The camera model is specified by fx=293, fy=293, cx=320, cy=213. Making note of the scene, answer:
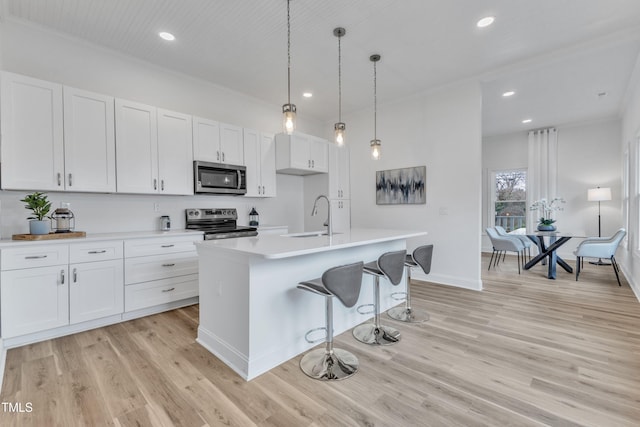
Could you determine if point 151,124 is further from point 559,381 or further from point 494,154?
point 494,154

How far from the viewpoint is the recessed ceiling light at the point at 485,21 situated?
2.84 meters

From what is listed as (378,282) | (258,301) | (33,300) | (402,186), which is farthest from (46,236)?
(402,186)

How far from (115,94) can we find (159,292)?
7.78ft

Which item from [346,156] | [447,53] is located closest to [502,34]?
[447,53]

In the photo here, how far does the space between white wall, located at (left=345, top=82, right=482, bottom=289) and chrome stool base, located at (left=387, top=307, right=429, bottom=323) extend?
1.47m

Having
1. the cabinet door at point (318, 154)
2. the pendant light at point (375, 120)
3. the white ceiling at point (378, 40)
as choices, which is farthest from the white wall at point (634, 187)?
the cabinet door at point (318, 154)

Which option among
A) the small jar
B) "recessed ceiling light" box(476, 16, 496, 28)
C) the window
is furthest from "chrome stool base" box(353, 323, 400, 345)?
the window

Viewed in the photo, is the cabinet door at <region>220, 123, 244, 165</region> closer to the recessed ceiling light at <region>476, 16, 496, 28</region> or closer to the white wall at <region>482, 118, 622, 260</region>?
the recessed ceiling light at <region>476, 16, 496, 28</region>

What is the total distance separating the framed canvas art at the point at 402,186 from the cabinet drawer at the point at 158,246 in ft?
10.1

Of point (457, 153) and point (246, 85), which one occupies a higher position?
point (246, 85)

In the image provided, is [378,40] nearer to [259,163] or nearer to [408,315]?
[259,163]

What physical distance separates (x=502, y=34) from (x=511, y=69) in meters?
0.90

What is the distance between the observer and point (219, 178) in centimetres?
405

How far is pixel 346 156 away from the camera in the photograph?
5.64 meters
